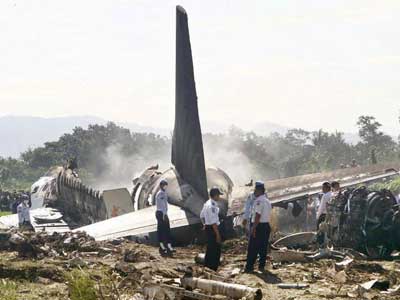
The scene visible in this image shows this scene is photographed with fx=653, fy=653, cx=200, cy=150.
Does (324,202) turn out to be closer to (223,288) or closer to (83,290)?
(223,288)

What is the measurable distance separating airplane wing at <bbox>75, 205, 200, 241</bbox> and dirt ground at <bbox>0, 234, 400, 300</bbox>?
184cm

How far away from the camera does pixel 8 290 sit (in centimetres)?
1103

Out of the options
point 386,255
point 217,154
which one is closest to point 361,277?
point 386,255

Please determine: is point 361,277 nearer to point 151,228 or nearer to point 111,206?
point 151,228

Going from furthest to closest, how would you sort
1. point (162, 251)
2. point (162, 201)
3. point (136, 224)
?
1. point (136, 224)
2. point (162, 201)
3. point (162, 251)

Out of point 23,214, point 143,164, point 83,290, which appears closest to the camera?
point 83,290

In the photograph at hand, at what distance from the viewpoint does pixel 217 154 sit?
46.1 meters

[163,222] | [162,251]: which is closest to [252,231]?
[162,251]

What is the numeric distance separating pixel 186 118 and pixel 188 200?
7.84ft

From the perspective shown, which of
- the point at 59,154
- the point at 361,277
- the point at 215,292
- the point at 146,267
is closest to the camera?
the point at 215,292

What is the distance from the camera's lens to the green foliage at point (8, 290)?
10.0 m

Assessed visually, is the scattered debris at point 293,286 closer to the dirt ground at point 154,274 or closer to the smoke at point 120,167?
the dirt ground at point 154,274

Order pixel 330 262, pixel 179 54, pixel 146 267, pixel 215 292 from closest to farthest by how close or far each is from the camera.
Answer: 1. pixel 215 292
2. pixel 146 267
3. pixel 330 262
4. pixel 179 54

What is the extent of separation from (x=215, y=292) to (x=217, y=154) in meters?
36.2
